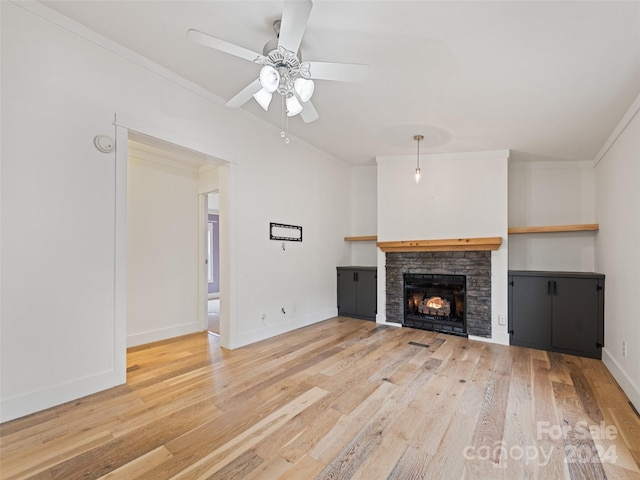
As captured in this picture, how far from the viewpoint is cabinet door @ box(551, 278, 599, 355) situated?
334 centimetres

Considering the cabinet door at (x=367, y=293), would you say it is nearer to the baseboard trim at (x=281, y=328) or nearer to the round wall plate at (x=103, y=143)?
the baseboard trim at (x=281, y=328)

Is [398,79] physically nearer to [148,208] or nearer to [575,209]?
[148,208]

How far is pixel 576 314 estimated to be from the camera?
342 cm

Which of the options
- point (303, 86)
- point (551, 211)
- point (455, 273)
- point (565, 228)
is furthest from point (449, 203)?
point (303, 86)

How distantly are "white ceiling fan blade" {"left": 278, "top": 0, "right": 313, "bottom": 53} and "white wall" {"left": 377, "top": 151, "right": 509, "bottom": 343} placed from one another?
3.16 meters

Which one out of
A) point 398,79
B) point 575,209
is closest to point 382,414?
point 398,79

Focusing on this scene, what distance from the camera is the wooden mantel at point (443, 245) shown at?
3917 millimetres

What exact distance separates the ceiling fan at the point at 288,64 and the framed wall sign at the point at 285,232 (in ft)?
6.27

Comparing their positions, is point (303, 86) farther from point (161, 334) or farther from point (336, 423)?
point (161, 334)

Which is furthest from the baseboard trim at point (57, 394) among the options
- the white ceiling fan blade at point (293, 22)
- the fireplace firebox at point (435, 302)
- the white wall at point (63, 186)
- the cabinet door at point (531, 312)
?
the cabinet door at point (531, 312)

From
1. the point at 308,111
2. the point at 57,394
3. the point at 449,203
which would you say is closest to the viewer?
the point at 57,394

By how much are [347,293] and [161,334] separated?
2.87 metres

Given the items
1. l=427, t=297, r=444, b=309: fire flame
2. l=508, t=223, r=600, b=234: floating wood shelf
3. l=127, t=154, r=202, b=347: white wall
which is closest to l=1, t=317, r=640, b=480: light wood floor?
l=127, t=154, r=202, b=347: white wall

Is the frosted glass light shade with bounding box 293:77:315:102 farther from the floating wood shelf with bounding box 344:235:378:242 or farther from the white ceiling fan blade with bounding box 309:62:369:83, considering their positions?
the floating wood shelf with bounding box 344:235:378:242
